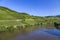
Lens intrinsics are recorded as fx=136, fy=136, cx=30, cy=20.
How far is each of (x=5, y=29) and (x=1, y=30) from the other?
2.40 m

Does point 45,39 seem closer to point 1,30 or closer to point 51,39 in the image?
point 51,39

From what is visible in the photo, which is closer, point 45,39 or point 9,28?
point 45,39

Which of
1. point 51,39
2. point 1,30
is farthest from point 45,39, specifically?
point 1,30

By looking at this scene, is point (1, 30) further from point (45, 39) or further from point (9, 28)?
point (45, 39)

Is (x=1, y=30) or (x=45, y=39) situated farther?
(x=1, y=30)

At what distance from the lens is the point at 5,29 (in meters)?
53.8

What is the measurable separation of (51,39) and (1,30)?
75.3 feet

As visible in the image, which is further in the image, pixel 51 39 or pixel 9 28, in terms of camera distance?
pixel 9 28

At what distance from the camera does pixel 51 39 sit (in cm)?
3575

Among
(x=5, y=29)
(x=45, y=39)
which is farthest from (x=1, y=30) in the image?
(x=45, y=39)

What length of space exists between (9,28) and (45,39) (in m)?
23.9

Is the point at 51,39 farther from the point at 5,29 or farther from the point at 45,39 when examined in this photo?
the point at 5,29

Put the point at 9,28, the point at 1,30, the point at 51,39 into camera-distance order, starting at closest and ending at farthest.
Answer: the point at 51,39 < the point at 1,30 < the point at 9,28

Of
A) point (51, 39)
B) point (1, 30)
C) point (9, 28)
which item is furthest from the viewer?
point (9, 28)
